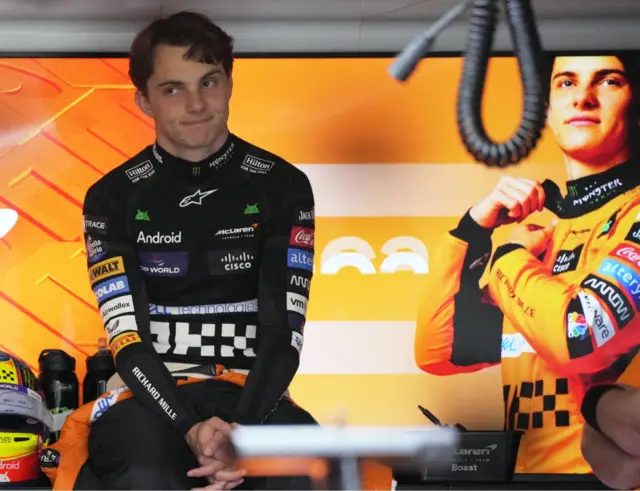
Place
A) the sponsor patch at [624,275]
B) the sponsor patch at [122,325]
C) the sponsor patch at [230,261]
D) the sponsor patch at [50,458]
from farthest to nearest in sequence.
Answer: the sponsor patch at [624,275] < the sponsor patch at [50,458] < the sponsor patch at [230,261] < the sponsor patch at [122,325]

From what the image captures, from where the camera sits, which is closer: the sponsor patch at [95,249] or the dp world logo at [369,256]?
the sponsor patch at [95,249]

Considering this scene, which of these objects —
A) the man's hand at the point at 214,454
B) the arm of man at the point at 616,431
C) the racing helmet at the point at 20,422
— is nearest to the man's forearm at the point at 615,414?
the arm of man at the point at 616,431

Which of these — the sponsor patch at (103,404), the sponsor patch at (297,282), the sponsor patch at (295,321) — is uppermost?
the sponsor patch at (297,282)

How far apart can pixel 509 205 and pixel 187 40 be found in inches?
41.7

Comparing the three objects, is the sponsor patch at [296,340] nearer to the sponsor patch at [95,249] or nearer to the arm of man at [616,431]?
the sponsor patch at [95,249]

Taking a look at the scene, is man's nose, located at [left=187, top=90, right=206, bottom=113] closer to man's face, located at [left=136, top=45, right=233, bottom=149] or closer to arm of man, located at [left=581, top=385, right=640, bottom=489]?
man's face, located at [left=136, top=45, right=233, bottom=149]

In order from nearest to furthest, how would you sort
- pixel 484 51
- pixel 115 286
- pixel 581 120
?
1. pixel 484 51
2. pixel 115 286
3. pixel 581 120

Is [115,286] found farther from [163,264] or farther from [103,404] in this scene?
[103,404]

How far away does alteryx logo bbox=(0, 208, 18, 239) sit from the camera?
9.41ft

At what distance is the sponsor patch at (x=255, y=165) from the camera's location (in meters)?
2.50

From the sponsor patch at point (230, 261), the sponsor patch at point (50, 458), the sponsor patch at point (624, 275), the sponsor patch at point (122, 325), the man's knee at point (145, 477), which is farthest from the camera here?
the sponsor patch at point (624, 275)

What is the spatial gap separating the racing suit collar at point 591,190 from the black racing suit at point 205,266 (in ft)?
2.66

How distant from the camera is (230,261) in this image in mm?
2377

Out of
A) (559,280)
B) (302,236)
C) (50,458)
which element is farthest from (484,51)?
(50,458)
